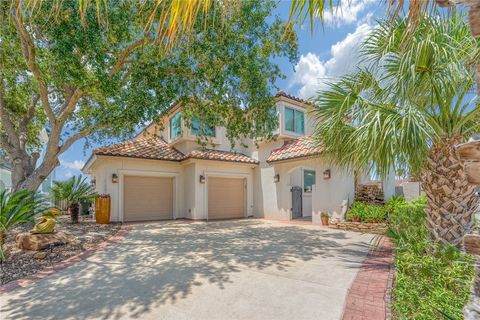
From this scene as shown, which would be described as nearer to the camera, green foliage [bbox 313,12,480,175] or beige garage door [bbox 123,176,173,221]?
green foliage [bbox 313,12,480,175]

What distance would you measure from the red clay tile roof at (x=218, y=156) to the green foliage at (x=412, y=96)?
31.4 ft

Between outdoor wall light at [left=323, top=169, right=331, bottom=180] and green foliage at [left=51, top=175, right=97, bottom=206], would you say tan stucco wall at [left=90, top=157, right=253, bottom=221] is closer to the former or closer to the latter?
green foliage at [left=51, top=175, right=97, bottom=206]

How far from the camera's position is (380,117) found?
212 inches

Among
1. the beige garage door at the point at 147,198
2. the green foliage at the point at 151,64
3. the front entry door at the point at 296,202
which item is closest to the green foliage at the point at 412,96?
the green foliage at the point at 151,64

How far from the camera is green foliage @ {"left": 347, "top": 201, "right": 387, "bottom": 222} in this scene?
11.3 metres

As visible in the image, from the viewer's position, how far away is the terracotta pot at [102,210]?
13625 millimetres

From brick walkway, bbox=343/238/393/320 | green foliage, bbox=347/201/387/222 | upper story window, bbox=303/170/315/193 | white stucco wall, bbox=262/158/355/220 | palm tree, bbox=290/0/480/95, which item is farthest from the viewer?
upper story window, bbox=303/170/315/193

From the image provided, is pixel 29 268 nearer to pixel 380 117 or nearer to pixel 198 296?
pixel 198 296

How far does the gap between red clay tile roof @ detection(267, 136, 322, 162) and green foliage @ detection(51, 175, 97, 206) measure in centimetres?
1056

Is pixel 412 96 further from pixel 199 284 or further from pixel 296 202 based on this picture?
pixel 296 202

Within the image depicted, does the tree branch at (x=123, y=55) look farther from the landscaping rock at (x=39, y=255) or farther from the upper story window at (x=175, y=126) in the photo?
the upper story window at (x=175, y=126)

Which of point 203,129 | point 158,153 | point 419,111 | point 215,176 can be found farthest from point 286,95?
point 419,111

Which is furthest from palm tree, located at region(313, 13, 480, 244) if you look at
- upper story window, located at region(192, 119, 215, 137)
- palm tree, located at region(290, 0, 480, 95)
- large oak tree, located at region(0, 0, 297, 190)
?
upper story window, located at region(192, 119, 215, 137)

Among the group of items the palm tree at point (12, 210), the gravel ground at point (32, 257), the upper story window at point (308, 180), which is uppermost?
the upper story window at point (308, 180)
